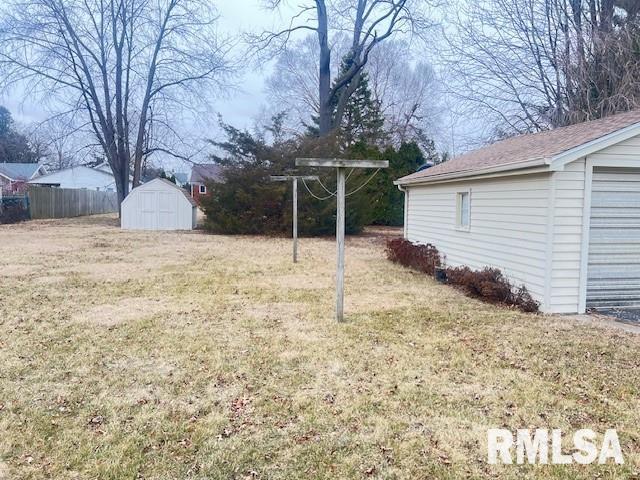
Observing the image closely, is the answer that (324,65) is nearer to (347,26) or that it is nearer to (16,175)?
(347,26)

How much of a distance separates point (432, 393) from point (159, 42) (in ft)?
78.3

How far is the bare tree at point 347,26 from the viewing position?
65.6 feet

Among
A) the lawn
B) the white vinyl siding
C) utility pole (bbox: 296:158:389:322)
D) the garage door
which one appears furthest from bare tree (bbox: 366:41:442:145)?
utility pole (bbox: 296:158:389:322)

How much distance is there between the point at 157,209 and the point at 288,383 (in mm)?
17925

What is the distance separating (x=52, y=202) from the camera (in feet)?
80.3

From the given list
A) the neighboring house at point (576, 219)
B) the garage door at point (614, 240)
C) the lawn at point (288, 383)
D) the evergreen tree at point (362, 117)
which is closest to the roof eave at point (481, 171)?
the neighboring house at point (576, 219)

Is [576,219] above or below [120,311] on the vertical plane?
above

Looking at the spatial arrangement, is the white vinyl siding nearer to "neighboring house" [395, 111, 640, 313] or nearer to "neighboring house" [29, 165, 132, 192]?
"neighboring house" [395, 111, 640, 313]

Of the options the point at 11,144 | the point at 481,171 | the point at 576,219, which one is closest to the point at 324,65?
the point at 481,171

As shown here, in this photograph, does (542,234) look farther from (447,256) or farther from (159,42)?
(159,42)

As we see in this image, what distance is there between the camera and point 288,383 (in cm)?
370

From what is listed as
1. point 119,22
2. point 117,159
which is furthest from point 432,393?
point 119,22

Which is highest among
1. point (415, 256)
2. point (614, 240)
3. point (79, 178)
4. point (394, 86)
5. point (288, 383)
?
point (394, 86)

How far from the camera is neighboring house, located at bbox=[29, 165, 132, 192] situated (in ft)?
119
